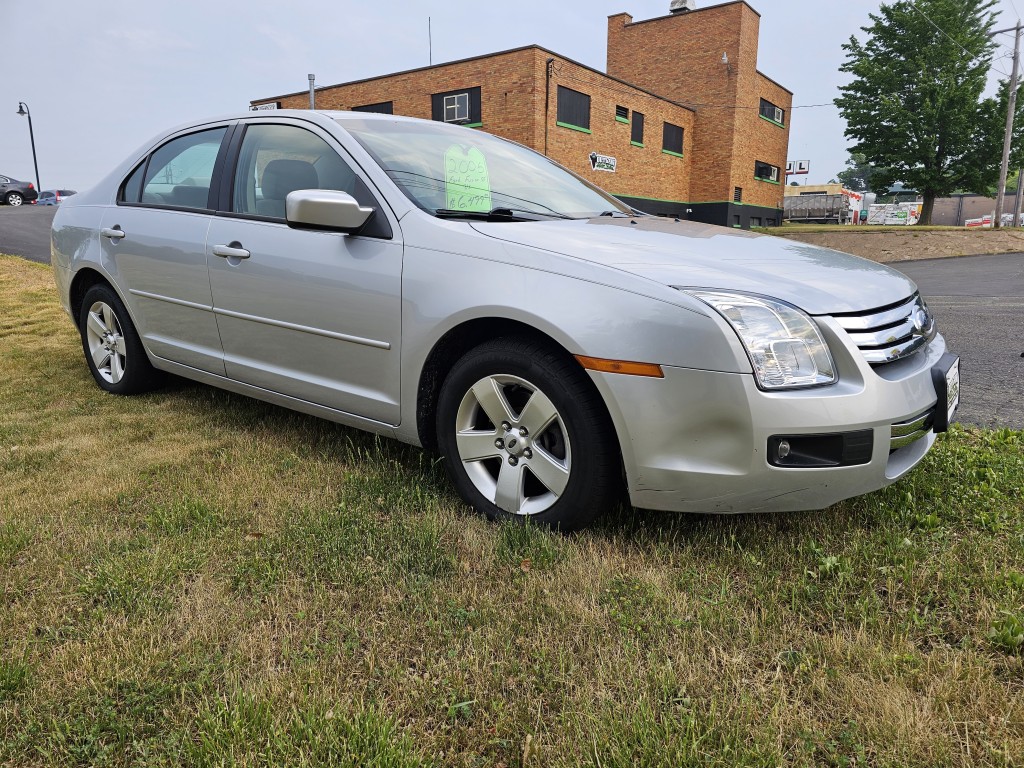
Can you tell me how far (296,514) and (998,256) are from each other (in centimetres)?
2176

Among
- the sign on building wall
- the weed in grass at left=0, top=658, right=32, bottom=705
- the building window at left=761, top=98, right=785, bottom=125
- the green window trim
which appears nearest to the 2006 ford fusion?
the weed in grass at left=0, top=658, right=32, bottom=705

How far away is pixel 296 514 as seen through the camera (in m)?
2.78

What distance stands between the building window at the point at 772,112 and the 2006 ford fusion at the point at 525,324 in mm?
35065

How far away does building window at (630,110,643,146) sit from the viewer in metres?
29.0

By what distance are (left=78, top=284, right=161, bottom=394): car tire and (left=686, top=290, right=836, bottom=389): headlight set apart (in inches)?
138

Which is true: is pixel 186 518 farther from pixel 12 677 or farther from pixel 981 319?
pixel 981 319

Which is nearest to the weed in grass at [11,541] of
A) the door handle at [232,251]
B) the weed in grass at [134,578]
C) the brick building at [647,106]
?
the weed in grass at [134,578]

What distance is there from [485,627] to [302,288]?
5.74ft

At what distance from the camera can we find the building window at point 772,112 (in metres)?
35.0

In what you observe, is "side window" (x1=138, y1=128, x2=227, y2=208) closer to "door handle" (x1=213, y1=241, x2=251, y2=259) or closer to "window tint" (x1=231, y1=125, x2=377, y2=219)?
"window tint" (x1=231, y1=125, x2=377, y2=219)

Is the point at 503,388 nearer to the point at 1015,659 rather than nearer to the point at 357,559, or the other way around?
the point at 357,559

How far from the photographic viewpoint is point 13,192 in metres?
33.9

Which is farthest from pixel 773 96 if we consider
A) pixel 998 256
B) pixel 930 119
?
pixel 998 256

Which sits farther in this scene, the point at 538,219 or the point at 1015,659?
the point at 538,219
